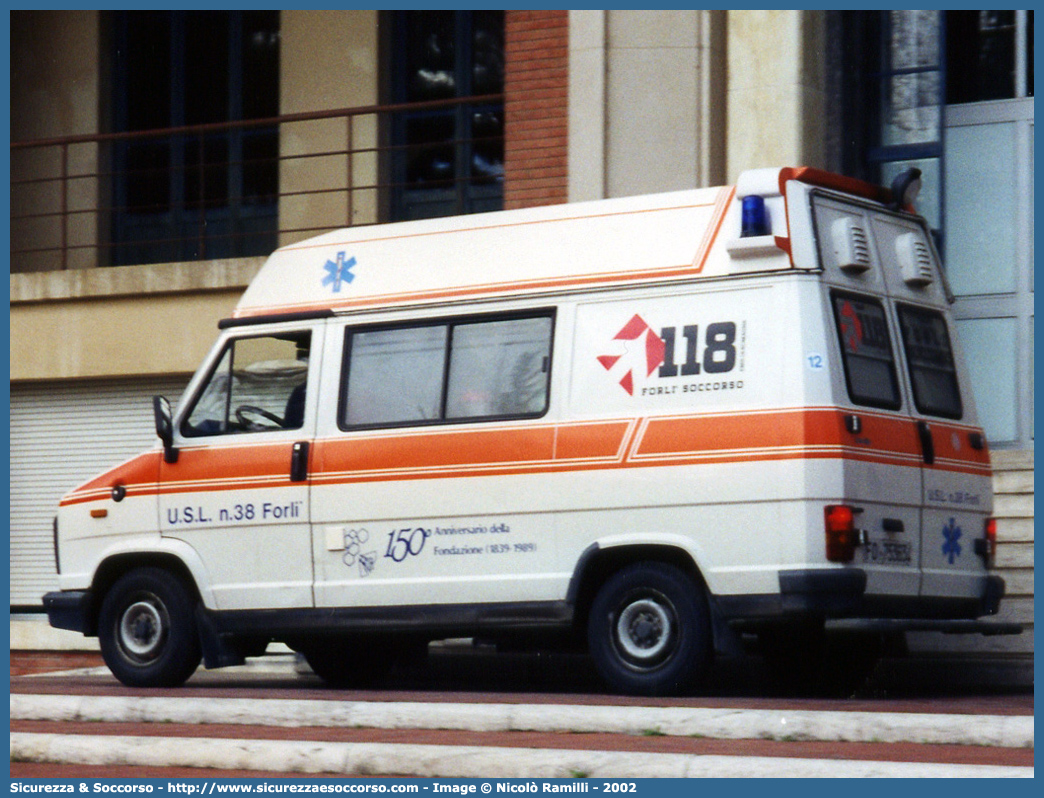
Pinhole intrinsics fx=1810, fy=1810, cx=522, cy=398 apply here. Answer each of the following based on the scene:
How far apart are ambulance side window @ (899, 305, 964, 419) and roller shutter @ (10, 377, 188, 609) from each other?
795 centimetres

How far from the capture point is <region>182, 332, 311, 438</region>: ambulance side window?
10.4 m

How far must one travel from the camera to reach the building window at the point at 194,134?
17156 millimetres

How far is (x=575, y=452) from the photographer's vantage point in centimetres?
941

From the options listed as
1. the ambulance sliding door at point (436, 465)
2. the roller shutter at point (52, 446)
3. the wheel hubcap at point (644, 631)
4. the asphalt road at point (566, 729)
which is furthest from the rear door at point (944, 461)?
the roller shutter at point (52, 446)

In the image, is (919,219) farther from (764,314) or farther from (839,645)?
(839,645)

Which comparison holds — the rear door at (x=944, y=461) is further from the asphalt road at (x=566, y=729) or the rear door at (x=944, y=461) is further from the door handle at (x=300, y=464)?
the door handle at (x=300, y=464)

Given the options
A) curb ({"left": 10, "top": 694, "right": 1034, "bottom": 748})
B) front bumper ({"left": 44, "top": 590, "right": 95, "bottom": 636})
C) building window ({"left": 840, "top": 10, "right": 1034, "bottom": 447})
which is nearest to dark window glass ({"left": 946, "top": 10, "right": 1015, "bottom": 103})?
building window ({"left": 840, "top": 10, "right": 1034, "bottom": 447})

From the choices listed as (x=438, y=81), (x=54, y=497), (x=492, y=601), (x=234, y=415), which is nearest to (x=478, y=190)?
(x=438, y=81)

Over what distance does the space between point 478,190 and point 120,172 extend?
3444 mm

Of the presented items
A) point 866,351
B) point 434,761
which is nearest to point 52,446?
point 866,351

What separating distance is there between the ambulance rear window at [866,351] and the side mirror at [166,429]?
4.00m

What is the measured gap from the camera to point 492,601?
9648 mm

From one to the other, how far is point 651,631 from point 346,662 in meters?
2.93

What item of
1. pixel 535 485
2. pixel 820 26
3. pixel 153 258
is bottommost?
pixel 535 485
